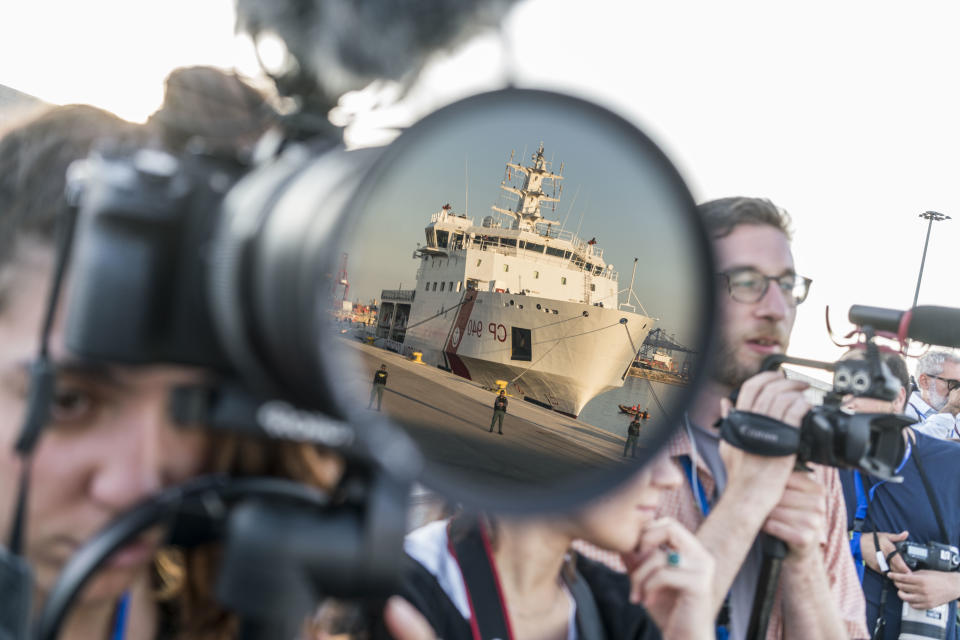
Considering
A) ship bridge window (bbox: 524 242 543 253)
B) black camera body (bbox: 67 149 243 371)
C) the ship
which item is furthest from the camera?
ship bridge window (bbox: 524 242 543 253)

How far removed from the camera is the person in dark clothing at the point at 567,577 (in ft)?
3.90

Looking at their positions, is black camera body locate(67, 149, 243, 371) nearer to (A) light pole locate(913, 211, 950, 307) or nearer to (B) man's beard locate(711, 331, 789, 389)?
(B) man's beard locate(711, 331, 789, 389)

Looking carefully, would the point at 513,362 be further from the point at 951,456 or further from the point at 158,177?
the point at 951,456

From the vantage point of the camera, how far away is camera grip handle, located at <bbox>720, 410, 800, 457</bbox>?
1.38 meters

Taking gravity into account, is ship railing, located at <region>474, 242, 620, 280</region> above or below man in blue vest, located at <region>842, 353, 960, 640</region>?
above

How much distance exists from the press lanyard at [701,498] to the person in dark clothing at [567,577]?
33 centimetres

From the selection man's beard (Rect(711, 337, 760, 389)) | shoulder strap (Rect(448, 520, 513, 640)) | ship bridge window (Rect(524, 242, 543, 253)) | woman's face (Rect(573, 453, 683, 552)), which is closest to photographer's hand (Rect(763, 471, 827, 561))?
man's beard (Rect(711, 337, 760, 389))

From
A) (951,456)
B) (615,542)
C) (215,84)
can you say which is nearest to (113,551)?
(215,84)

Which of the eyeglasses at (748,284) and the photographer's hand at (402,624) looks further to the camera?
the eyeglasses at (748,284)

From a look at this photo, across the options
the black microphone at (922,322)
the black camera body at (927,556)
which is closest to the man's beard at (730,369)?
the black microphone at (922,322)

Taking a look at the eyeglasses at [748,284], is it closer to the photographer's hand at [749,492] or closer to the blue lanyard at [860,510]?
the photographer's hand at [749,492]

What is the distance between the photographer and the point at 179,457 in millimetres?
741

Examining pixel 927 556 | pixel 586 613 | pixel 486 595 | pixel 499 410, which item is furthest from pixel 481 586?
pixel 927 556

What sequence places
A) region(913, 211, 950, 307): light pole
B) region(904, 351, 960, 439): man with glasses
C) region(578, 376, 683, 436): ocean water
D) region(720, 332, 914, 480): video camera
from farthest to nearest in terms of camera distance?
1. region(913, 211, 950, 307): light pole
2. region(904, 351, 960, 439): man with glasses
3. region(720, 332, 914, 480): video camera
4. region(578, 376, 683, 436): ocean water
